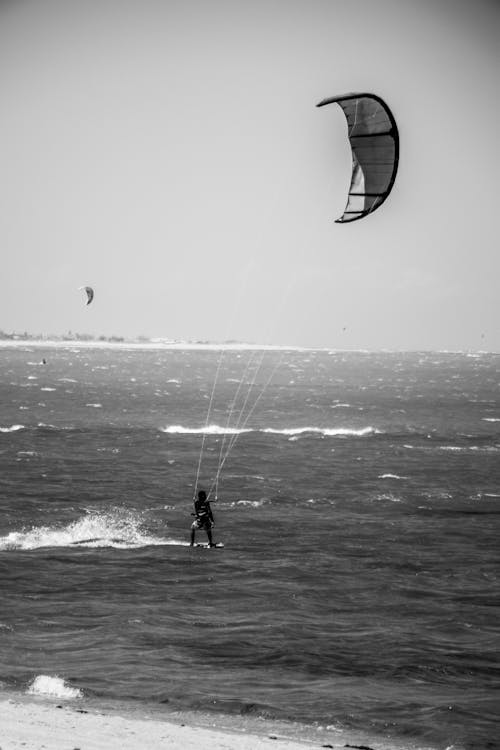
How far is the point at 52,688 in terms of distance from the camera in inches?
645

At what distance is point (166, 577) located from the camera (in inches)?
976

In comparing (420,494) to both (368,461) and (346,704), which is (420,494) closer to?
(368,461)

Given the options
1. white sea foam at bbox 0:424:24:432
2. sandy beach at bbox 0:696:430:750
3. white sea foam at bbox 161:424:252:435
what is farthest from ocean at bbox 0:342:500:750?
white sea foam at bbox 161:424:252:435

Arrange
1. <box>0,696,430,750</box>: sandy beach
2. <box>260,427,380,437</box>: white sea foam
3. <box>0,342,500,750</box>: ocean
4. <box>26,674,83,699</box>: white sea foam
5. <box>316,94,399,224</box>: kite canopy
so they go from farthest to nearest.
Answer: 1. <box>260,427,380,437</box>: white sea foam
2. <box>316,94,399,224</box>: kite canopy
3. <box>0,342,500,750</box>: ocean
4. <box>26,674,83,699</box>: white sea foam
5. <box>0,696,430,750</box>: sandy beach

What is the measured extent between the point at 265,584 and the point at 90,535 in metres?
8.20

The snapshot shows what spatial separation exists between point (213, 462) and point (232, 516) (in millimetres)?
16321

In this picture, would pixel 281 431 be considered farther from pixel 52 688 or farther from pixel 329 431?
pixel 52 688

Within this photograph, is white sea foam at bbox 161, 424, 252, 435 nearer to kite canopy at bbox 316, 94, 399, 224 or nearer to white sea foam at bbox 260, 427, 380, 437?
white sea foam at bbox 260, 427, 380, 437

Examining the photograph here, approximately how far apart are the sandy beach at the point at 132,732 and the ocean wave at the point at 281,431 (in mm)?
50634

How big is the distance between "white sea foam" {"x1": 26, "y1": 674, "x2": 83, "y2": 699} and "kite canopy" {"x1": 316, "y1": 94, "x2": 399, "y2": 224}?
11826 millimetres

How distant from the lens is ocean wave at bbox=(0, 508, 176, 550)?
28531mm

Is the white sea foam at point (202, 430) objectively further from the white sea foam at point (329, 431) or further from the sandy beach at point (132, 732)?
the sandy beach at point (132, 732)

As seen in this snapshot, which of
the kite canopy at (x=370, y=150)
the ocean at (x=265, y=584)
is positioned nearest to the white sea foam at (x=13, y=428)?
the ocean at (x=265, y=584)

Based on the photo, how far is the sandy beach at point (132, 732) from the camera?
12.9m
